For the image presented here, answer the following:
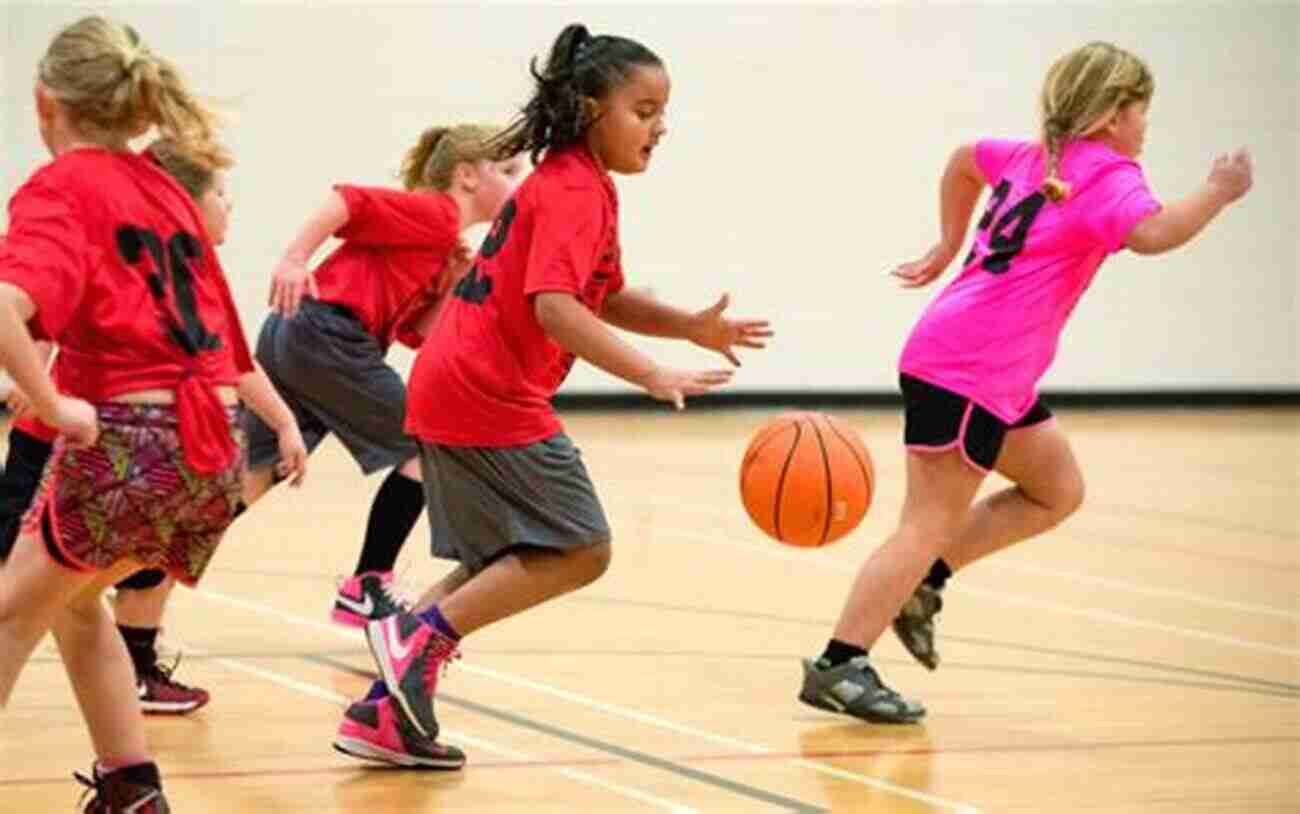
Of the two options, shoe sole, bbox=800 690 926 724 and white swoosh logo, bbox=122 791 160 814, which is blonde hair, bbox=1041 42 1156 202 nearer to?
shoe sole, bbox=800 690 926 724

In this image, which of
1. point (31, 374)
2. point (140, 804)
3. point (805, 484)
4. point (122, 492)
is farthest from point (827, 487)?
point (31, 374)

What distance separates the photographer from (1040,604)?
7.60 meters

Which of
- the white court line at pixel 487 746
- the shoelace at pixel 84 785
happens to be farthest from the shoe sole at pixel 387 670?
the shoelace at pixel 84 785

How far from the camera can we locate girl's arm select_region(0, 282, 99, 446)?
3840 mm

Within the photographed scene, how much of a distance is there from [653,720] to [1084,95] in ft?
5.86

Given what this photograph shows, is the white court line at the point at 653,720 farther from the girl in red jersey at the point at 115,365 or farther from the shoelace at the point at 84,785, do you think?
the girl in red jersey at the point at 115,365

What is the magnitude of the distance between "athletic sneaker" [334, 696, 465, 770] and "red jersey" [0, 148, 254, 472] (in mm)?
1028

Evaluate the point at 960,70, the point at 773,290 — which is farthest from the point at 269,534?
the point at 960,70

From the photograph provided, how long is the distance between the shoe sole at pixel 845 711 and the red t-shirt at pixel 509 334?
106cm

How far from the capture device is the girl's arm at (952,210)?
6211mm

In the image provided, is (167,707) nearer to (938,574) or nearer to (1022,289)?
(938,574)

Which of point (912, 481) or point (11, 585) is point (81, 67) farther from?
point (912, 481)

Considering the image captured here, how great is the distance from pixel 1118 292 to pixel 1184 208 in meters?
9.72

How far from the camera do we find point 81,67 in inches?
164
